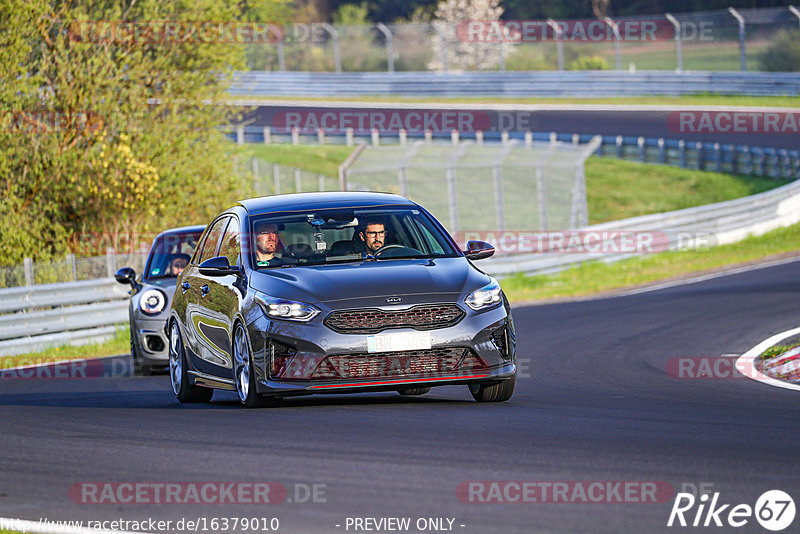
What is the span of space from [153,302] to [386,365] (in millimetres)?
7217

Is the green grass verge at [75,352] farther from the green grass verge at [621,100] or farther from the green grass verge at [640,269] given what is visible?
the green grass verge at [621,100]

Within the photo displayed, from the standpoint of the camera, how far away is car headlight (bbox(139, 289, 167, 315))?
16.3 meters

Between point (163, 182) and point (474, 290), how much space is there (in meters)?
17.8

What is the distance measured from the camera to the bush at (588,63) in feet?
200

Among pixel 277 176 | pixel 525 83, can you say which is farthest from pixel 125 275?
pixel 525 83

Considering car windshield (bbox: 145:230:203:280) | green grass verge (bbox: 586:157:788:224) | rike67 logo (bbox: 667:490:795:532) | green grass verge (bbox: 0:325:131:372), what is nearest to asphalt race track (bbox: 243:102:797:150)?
green grass verge (bbox: 586:157:788:224)

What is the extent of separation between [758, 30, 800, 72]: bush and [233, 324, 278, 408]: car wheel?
4328 centimetres

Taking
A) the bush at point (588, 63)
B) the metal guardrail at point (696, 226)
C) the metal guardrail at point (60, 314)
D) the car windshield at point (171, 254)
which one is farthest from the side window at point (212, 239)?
the bush at point (588, 63)

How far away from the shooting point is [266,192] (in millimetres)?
33031

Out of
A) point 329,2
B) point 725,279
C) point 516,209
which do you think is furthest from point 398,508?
point 329,2

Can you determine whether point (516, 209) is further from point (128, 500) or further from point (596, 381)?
point (128, 500)

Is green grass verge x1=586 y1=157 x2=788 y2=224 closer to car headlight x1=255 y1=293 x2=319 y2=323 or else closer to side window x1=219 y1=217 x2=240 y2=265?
side window x1=219 y1=217 x2=240 y2=265

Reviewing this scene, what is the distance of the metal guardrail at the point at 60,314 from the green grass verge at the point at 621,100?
3201 cm

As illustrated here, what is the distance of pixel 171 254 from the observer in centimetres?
1678
